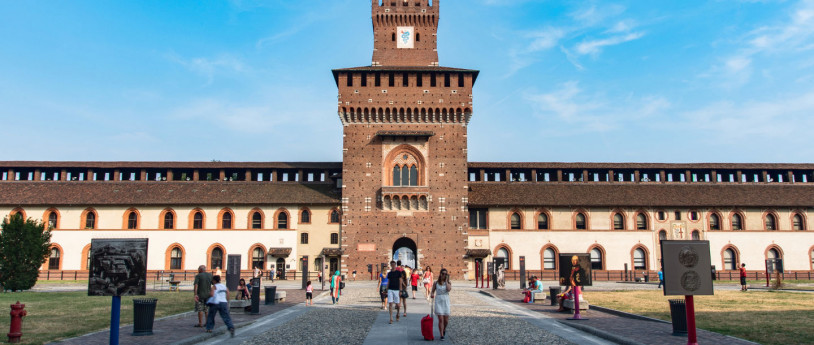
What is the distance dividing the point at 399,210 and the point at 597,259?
1820cm

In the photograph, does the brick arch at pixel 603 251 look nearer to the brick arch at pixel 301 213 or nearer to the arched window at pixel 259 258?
the brick arch at pixel 301 213

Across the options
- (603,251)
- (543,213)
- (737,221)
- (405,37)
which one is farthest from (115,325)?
(737,221)

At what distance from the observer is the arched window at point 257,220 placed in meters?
51.3

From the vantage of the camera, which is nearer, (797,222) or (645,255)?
(645,255)

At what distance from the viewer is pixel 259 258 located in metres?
50.6

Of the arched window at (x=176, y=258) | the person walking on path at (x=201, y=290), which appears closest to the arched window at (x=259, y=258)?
the arched window at (x=176, y=258)

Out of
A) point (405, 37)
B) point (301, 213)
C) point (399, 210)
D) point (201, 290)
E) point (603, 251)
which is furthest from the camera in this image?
point (405, 37)

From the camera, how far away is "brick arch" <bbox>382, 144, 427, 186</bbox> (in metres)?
50.2

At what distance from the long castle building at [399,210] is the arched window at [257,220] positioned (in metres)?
0.12

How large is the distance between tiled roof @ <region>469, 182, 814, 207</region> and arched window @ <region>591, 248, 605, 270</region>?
164 inches

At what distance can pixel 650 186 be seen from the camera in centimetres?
5512

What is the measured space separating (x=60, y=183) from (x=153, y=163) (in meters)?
8.39

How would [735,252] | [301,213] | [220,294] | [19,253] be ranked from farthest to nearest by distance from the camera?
[735,252], [301,213], [19,253], [220,294]

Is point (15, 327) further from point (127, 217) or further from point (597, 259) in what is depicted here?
point (597, 259)
